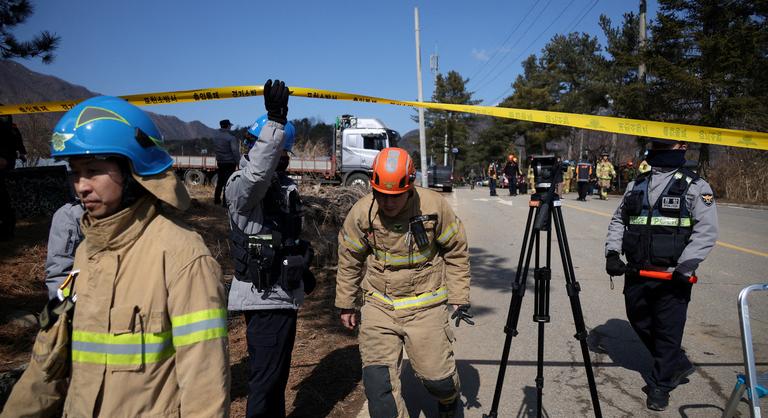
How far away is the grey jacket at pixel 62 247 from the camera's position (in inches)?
108

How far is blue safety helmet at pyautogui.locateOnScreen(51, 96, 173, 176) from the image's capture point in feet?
5.40

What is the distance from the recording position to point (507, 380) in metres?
4.07

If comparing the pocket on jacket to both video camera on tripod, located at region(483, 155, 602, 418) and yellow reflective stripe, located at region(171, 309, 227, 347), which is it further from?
video camera on tripod, located at region(483, 155, 602, 418)

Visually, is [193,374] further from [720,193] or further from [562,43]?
[562,43]

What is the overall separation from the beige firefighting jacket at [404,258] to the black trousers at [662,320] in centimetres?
170

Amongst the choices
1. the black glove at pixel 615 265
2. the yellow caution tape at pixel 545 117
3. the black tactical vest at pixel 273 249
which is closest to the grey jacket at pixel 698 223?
the black glove at pixel 615 265

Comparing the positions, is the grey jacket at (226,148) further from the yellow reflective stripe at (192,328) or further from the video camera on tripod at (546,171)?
the yellow reflective stripe at (192,328)

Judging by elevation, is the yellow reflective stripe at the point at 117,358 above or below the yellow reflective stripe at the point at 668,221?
below

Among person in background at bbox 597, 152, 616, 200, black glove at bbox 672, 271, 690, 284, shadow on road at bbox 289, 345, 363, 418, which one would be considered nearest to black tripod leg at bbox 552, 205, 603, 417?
black glove at bbox 672, 271, 690, 284

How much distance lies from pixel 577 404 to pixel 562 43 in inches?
2420

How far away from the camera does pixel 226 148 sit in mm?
10797

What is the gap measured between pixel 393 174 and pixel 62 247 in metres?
1.95

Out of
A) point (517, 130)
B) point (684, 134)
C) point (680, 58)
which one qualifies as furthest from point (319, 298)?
point (517, 130)

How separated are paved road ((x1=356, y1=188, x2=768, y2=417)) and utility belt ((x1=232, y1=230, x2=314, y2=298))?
1.50 m
